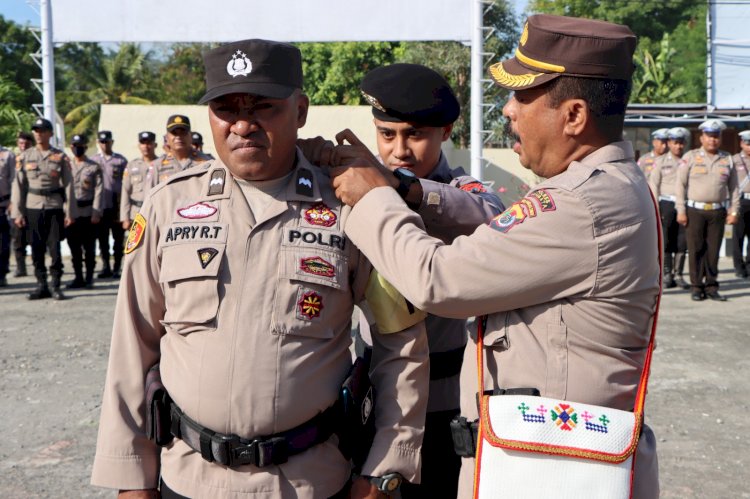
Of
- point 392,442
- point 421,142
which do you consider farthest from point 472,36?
point 392,442

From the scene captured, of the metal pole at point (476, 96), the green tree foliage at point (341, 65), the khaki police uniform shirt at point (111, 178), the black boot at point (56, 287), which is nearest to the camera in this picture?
the black boot at point (56, 287)

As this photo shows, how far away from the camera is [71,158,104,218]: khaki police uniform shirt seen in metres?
11.8

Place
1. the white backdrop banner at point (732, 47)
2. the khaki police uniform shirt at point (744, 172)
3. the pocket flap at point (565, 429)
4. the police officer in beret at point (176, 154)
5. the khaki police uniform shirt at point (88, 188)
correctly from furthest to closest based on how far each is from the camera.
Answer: the white backdrop banner at point (732, 47)
the khaki police uniform shirt at point (744, 172)
the khaki police uniform shirt at point (88, 188)
the police officer in beret at point (176, 154)
the pocket flap at point (565, 429)

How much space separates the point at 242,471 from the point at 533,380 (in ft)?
2.61

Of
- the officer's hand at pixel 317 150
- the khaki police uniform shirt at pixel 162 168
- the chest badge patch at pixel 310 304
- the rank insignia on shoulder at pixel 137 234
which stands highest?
the khaki police uniform shirt at pixel 162 168

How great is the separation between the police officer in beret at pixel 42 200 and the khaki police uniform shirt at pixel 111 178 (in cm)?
203

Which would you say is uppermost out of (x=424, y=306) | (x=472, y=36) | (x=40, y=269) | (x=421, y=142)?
(x=472, y=36)

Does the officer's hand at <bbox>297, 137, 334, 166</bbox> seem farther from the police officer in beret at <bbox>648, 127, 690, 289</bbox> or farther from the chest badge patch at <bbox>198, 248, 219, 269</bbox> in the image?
the police officer in beret at <bbox>648, 127, 690, 289</bbox>

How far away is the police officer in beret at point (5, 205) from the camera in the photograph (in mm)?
11219

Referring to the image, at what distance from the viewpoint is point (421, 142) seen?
2.71 metres

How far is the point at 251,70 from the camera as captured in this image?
7.13 feet

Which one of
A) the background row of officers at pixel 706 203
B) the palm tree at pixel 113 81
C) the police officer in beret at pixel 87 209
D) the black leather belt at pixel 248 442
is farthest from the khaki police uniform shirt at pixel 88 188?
the palm tree at pixel 113 81

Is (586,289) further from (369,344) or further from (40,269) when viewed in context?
(40,269)

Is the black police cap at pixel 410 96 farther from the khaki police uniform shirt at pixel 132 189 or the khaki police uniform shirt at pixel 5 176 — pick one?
the khaki police uniform shirt at pixel 5 176
